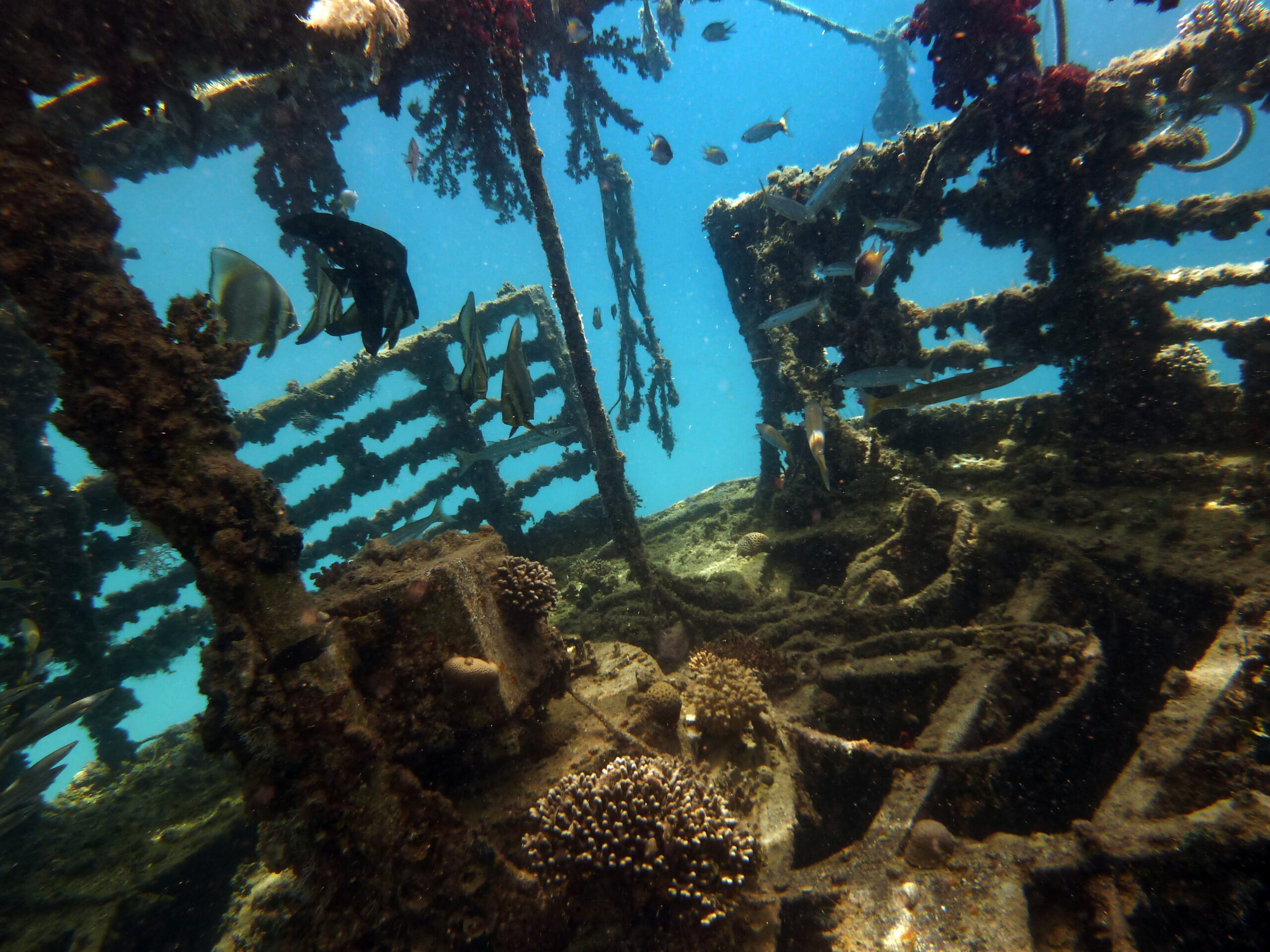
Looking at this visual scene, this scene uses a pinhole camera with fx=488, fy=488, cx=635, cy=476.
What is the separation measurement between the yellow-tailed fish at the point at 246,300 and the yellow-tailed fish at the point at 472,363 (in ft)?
4.94

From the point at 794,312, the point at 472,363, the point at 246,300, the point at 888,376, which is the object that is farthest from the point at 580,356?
the point at 888,376

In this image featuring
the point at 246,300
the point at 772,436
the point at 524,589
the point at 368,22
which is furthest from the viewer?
the point at 772,436

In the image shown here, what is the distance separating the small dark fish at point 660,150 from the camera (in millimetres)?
9805

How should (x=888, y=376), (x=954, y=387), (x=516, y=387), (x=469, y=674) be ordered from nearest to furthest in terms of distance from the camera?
→ (x=469, y=674) → (x=516, y=387) → (x=954, y=387) → (x=888, y=376)

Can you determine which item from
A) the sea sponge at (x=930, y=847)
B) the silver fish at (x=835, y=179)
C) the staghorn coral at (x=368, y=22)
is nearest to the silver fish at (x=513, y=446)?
the staghorn coral at (x=368, y=22)

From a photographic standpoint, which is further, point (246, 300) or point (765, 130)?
point (765, 130)

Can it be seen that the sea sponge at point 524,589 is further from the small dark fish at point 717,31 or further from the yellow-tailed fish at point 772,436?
the small dark fish at point 717,31

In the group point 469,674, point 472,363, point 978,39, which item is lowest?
point 469,674

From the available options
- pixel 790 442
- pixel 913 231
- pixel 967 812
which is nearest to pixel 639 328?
pixel 790 442

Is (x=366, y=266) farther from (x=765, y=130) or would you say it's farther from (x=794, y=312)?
(x=765, y=130)

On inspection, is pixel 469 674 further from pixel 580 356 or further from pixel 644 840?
pixel 580 356

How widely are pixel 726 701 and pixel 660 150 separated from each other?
33.9 feet

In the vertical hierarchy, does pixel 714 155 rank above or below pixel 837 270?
above

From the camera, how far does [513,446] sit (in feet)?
25.3
